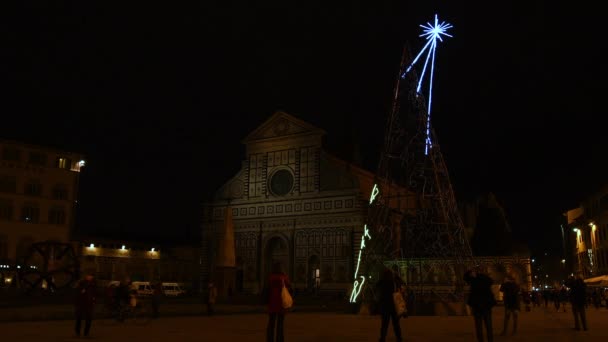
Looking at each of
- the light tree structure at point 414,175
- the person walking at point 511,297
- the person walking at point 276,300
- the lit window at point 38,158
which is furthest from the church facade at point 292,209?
the person walking at point 276,300

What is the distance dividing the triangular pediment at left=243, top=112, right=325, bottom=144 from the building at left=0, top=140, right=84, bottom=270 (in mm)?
16117

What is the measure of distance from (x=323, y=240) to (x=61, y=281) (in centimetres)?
2173

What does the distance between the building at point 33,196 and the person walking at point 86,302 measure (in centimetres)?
3585

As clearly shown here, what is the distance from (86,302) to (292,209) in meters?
41.3

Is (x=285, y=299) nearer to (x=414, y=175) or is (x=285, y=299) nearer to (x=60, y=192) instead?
(x=414, y=175)

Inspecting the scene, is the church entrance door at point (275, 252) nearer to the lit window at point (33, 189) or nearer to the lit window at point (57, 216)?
the lit window at point (57, 216)

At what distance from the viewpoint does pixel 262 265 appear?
55.2 meters

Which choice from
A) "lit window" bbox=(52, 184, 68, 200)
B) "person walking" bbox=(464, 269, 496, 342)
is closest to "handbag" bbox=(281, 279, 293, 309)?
"person walking" bbox=(464, 269, 496, 342)

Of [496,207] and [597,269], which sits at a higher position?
[496,207]

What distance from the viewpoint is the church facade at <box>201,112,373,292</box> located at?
5191cm

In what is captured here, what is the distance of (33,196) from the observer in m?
49.4

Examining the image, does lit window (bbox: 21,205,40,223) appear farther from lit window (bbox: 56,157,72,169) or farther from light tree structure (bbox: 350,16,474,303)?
light tree structure (bbox: 350,16,474,303)

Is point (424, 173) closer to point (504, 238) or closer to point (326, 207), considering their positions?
point (326, 207)

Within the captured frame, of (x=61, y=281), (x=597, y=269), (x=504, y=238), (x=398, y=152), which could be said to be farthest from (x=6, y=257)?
(x=597, y=269)
